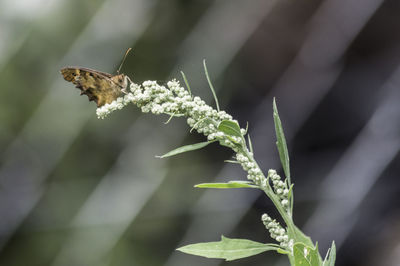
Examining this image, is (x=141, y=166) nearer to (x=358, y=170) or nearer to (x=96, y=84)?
(x=358, y=170)

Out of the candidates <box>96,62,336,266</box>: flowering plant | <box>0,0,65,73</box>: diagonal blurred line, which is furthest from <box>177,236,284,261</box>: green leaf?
<box>0,0,65,73</box>: diagonal blurred line

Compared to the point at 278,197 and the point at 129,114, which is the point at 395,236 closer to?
the point at 129,114

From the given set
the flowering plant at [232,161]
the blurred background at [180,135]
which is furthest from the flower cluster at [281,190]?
the blurred background at [180,135]

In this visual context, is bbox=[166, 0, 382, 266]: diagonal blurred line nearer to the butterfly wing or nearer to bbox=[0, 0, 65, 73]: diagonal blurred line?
bbox=[0, 0, 65, 73]: diagonal blurred line

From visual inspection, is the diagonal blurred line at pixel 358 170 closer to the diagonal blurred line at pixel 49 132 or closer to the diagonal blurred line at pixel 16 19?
the diagonal blurred line at pixel 49 132

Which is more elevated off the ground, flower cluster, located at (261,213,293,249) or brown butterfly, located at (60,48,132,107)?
brown butterfly, located at (60,48,132,107)

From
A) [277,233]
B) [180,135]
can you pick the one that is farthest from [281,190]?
[180,135]
